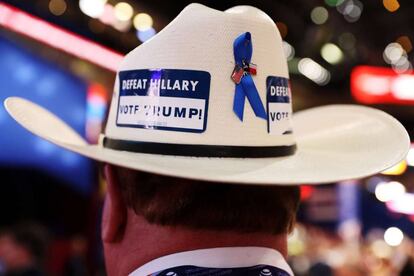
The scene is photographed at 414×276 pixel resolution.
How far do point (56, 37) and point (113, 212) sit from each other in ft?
12.0

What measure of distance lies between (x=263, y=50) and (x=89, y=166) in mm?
8373

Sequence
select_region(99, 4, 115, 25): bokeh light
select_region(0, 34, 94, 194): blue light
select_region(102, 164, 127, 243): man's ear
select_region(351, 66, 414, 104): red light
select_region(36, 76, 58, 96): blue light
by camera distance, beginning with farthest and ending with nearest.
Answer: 1. select_region(351, 66, 414, 104): red light
2. select_region(36, 76, 58, 96): blue light
3. select_region(0, 34, 94, 194): blue light
4. select_region(99, 4, 115, 25): bokeh light
5. select_region(102, 164, 127, 243): man's ear

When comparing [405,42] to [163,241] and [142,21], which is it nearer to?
[142,21]

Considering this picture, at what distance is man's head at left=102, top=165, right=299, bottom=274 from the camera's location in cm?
148

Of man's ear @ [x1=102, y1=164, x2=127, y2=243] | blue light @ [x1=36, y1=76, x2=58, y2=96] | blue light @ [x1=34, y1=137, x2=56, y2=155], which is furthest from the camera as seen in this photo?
blue light @ [x1=34, y1=137, x2=56, y2=155]

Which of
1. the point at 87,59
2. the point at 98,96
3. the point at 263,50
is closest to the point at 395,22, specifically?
the point at 98,96

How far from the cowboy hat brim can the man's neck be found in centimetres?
15

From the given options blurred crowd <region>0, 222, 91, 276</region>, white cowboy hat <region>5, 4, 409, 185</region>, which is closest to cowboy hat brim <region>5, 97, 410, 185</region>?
white cowboy hat <region>5, 4, 409, 185</region>

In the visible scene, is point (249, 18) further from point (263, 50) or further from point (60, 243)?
point (60, 243)

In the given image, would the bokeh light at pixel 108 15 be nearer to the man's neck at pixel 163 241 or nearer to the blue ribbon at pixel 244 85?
the blue ribbon at pixel 244 85

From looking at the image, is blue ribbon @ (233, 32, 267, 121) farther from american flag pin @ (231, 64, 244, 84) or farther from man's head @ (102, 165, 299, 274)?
man's head @ (102, 165, 299, 274)

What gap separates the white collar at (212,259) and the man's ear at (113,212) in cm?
12

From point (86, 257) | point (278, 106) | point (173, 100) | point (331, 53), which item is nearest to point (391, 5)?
point (331, 53)

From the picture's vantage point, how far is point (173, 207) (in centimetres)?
148
